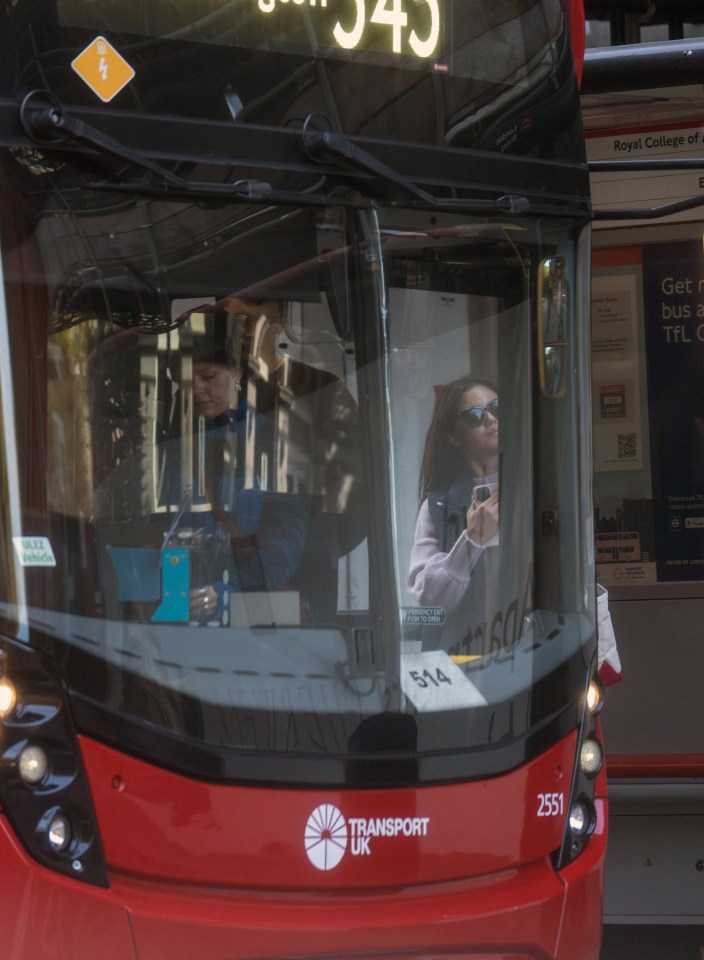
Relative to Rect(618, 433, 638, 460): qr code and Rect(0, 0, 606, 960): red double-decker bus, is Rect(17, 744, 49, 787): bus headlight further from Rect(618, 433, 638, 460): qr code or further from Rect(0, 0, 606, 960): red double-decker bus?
Rect(618, 433, 638, 460): qr code

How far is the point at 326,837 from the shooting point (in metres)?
2.98

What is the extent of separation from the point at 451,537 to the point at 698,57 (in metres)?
2.70

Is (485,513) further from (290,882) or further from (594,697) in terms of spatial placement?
(290,882)

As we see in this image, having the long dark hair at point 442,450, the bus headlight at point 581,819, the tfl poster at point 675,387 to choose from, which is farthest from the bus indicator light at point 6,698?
the tfl poster at point 675,387

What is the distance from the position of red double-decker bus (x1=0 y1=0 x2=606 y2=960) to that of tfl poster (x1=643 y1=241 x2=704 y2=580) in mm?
2423

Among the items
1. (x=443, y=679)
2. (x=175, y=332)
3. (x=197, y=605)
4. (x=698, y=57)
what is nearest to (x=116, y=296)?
(x=175, y=332)

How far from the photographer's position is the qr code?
19.0 feet

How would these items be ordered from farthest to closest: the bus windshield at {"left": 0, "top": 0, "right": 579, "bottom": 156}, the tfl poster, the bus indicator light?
1. the tfl poster
2. the bus windshield at {"left": 0, "top": 0, "right": 579, "bottom": 156}
3. the bus indicator light

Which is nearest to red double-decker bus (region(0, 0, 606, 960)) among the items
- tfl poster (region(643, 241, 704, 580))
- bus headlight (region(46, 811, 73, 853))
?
bus headlight (region(46, 811, 73, 853))

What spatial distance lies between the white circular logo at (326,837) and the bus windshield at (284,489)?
0.09 m

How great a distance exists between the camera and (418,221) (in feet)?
10.6

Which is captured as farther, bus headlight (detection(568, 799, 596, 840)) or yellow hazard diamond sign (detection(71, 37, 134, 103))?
bus headlight (detection(568, 799, 596, 840))

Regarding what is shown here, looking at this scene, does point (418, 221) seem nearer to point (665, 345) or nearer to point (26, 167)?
point (26, 167)

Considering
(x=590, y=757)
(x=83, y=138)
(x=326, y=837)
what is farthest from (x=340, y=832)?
(x=83, y=138)
